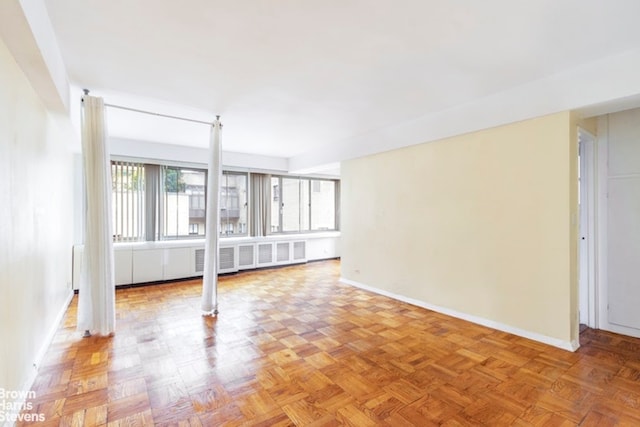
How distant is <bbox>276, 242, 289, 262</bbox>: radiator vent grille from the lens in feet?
22.9

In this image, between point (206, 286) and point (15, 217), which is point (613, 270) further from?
point (15, 217)

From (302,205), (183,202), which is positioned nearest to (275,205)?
(302,205)

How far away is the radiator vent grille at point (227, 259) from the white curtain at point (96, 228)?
2.97 m

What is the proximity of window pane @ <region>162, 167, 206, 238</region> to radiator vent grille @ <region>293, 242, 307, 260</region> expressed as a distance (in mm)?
2168

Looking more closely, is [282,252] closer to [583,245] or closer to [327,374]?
[327,374]

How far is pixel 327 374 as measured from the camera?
95.0 inches

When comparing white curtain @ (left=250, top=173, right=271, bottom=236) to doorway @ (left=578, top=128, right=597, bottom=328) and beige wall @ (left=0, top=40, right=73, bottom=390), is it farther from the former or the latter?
doorway @ (left=578, top=128, right=597, bottom=328)

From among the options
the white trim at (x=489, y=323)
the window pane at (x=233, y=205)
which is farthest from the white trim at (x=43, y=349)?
the white trim at (x=489, y=323)

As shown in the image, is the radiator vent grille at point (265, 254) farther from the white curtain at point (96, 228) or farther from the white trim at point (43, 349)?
the white curtain at point (96, 228)

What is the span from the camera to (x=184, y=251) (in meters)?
5.70

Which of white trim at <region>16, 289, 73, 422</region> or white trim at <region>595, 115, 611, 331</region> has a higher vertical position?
white trim at <region>595, 115, 611, 331</region>

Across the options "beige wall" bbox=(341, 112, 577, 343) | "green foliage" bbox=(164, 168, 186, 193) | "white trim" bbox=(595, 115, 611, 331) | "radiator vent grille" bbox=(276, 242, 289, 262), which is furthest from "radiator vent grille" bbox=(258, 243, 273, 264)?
"white trim" bbox=(595, 115, 611, 331)

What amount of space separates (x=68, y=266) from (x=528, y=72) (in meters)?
6.35

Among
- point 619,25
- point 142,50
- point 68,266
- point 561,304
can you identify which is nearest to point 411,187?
point 561,304
